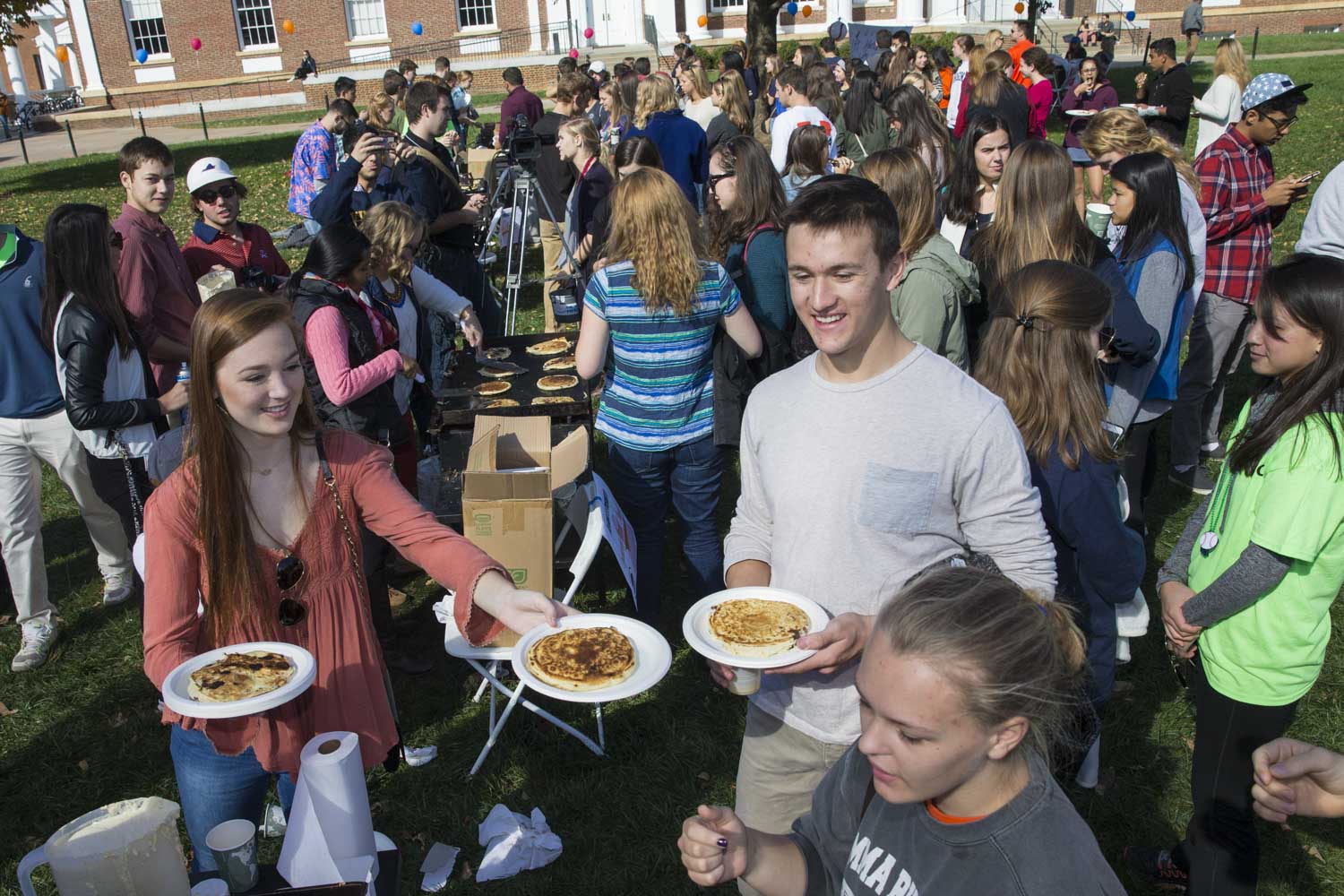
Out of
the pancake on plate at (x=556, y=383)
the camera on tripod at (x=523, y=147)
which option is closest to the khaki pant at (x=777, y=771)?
the pancake on plate at (x=556, y=383)

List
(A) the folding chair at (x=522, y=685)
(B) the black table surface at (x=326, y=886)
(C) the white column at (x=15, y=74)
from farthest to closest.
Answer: (C) the white column at (x=15, y=74) → (A) the folding chair at (x=522, y=685) → (B) the black table surface at (x=326, y=886)

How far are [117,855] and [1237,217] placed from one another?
21.0 feet

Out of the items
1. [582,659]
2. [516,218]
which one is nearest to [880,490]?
[582,659]

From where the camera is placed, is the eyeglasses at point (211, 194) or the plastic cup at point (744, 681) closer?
the plastic cup at point (744, 681)

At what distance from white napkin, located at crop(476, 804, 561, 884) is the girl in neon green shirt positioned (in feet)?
7.46

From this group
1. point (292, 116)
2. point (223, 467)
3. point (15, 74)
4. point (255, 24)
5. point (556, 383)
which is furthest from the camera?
point (15, 74)

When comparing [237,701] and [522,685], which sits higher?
[237,701]

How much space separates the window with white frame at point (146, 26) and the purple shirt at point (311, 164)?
3162 cm

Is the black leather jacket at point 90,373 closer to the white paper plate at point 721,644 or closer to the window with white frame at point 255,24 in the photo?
the white paper plate at point 721,644

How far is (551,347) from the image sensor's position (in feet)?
21.7

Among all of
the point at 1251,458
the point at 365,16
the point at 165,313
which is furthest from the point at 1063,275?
the point at 365,16

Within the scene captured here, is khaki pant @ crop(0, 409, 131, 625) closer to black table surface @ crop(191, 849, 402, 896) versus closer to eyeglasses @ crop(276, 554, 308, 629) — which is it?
eyeglasses @ crop(276, 554, 308, 629)

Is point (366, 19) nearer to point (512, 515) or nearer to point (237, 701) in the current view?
point (512, 515)

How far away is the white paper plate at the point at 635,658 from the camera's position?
2.48 meters
